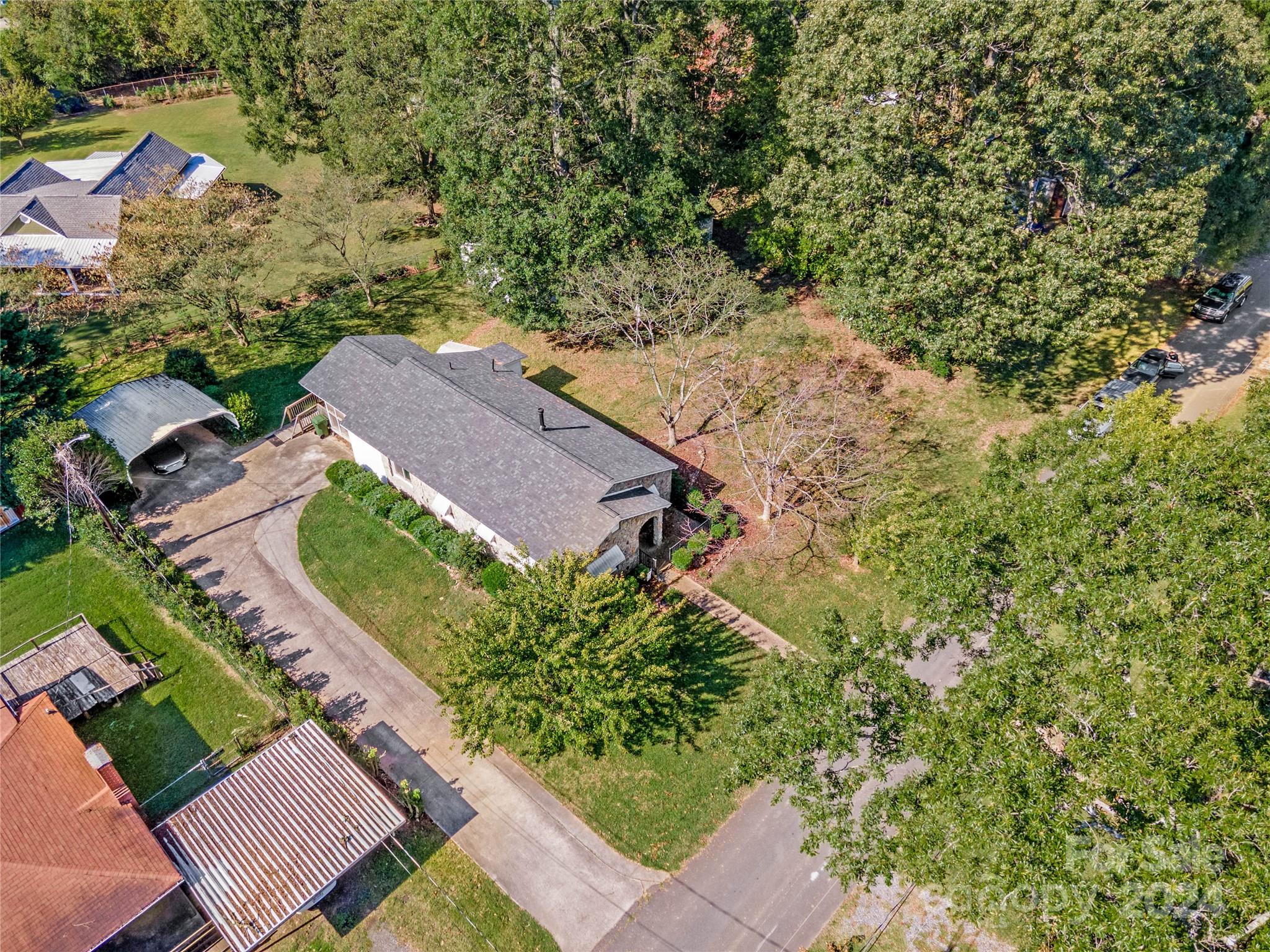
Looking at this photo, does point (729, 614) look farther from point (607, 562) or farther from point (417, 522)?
point (417, 522)

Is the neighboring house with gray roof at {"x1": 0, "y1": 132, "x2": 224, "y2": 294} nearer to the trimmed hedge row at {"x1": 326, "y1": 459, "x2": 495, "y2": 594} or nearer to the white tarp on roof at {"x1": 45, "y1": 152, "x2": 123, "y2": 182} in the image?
the white tarp on roof at {"x1": 45, "y1": 152, "x2": 123, "y2": 182}

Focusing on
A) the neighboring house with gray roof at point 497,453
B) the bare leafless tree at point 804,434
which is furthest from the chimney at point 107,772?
the bare leafless tree at point 804,434

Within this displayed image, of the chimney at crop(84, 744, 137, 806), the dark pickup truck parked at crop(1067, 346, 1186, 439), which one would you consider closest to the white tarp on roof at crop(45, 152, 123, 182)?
the chimney at crop(84, 744, 137, 806)

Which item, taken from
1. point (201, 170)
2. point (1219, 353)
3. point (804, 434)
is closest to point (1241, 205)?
point (1219, 353)

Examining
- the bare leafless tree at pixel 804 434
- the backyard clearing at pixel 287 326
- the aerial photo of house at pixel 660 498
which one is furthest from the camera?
the backyard clearing at pixel 287 326

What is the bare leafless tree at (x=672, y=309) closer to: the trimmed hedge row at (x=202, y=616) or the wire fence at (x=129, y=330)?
the trimmed hedge row at (x=202, y=616)
